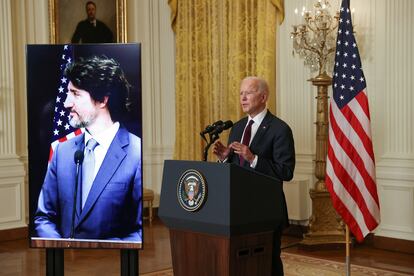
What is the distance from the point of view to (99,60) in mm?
4172

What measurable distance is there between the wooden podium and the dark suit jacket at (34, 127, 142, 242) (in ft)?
1.29

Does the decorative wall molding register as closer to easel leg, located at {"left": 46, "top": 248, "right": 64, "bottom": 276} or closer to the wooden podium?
easel leg, located at {"left": 46, "top": 248, "right": 64, "bottom": 276}

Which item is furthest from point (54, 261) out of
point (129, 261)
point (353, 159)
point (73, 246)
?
point (353, 159)

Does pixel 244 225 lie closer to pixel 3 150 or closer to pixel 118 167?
pixel 118 167

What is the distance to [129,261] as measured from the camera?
4305 millimetres

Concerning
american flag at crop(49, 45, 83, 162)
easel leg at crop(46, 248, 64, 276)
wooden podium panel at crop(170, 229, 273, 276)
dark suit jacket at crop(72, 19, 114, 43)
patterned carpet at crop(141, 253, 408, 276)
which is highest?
dark suit jacket at crop(72, 19, 114, 43)

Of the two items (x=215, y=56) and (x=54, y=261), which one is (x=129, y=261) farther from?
(x=215, y=56)

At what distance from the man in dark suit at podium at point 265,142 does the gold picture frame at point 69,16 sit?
5186 mm

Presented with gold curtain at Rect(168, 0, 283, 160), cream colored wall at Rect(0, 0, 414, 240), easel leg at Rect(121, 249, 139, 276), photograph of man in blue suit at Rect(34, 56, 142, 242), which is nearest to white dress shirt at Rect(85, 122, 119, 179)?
photograph of man in blue suit at Rect(34, 56, 142, 242)

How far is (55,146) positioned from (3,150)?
172 inches

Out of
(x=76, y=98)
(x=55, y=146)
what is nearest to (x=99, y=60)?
(x=76, y=98)

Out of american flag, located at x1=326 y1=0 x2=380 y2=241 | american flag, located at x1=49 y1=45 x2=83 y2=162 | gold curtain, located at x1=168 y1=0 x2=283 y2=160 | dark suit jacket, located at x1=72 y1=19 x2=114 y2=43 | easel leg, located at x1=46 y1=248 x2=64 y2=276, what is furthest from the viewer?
dark suit jacket, located at x1=72 y1=19 x2=114 y2=43

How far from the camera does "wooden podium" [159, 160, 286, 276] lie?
11.4 feet

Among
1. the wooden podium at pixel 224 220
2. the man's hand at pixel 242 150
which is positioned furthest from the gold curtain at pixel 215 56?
the wooden podium at pixel 224 220
